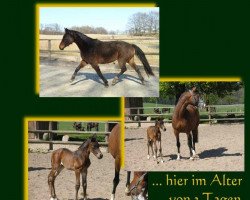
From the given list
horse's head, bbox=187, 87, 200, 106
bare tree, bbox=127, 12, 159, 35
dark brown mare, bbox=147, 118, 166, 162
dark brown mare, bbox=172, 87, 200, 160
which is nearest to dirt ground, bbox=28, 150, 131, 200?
dark brown mare, bbox=147, 118, 166, 162

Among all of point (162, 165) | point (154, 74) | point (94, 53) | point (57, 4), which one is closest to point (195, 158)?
point (162, 165)

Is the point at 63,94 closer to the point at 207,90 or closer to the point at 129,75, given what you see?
the point at 129,75

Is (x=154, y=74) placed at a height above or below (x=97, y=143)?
above

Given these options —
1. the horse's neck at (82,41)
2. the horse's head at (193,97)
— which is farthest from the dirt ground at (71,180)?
the horse's neck at (82,41)

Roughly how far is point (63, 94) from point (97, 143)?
19.7 inches

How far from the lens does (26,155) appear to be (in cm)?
584

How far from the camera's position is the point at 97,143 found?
5.70m

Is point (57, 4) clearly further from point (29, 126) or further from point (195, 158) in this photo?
point (195, 158)

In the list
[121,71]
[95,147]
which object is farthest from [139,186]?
[121,71]

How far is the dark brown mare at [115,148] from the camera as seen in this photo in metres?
5.75

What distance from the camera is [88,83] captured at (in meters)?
5.79

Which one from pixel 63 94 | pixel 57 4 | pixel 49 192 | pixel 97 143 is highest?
pixel 57 4

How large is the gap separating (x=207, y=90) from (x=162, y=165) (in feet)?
2.41

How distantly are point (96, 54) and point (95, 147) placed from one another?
79cm
